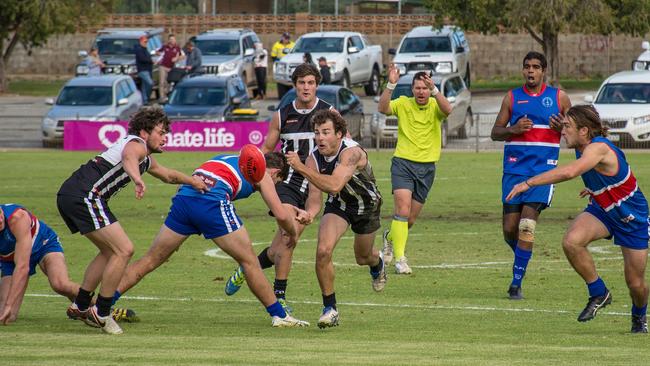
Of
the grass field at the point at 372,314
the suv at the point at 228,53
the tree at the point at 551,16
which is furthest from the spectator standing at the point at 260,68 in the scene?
the grass field at the point at 372,314

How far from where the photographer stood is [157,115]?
420 inches

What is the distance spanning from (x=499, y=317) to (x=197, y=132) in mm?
22451

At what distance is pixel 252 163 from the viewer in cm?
1027

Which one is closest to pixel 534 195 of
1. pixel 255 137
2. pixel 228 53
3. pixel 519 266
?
pixel 519 266

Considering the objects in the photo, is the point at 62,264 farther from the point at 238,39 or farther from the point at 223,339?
the point at 238,39

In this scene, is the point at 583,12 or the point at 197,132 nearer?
the point at 197,132

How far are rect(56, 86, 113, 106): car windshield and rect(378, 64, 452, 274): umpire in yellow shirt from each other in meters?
22.0

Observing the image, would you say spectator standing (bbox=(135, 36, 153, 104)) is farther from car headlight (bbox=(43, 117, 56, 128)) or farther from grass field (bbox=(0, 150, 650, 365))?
grass field (bbox=(0, 150, 650, 365))

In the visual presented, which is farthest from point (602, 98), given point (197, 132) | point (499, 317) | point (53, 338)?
point (53, 338)

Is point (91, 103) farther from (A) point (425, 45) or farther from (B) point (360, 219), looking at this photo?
(B) point (360, 219)

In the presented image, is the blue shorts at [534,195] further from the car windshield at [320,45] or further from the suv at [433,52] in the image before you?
the car windshield at [320,45]

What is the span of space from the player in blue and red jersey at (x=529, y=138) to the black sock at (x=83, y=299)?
4.35m

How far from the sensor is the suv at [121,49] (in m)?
43.9

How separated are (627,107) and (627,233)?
72.3 ft
